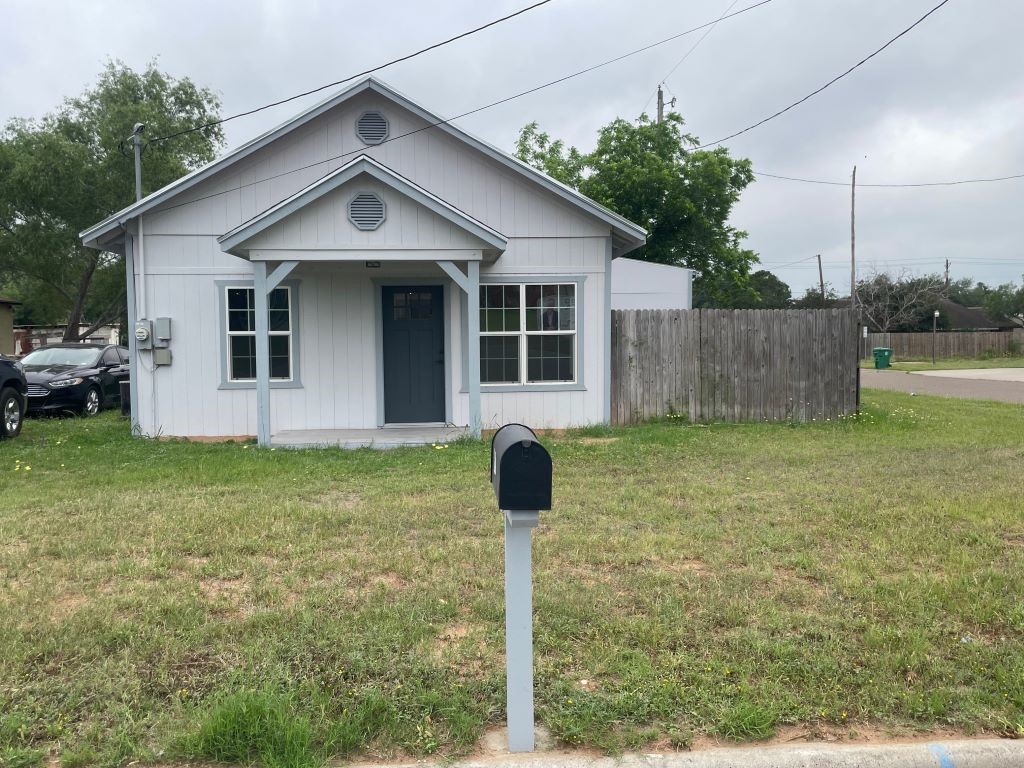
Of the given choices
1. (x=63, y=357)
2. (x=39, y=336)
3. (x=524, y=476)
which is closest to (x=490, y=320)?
(x=524, y=476)

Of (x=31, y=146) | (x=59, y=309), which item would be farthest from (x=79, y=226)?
(x=59, y=309)

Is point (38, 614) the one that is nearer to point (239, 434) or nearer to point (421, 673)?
point (421, 673)

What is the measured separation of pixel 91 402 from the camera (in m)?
15.1

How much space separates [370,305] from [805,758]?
31.6 ft

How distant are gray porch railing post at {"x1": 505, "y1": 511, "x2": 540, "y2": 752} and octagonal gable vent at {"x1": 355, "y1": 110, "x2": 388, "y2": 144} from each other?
992 cm

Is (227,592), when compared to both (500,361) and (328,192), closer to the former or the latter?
(328,192)

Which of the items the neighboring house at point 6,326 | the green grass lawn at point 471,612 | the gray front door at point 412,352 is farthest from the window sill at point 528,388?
the neighboring house at point 6,326

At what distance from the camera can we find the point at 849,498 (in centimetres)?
698

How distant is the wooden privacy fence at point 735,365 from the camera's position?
12.4 m

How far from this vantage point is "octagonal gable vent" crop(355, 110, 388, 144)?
1180cm

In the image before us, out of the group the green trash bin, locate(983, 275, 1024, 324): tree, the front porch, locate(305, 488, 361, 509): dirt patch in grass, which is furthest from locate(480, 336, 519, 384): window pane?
locate(983, 275, 1024, 324): tree

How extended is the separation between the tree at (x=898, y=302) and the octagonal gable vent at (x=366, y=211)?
51455 mm

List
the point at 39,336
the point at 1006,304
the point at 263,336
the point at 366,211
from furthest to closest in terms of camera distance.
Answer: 1. the point at 1006,304
2. the point at 39,336
3. the point at 263,336
4. the point at 366,211

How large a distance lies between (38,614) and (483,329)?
26.6 feet
